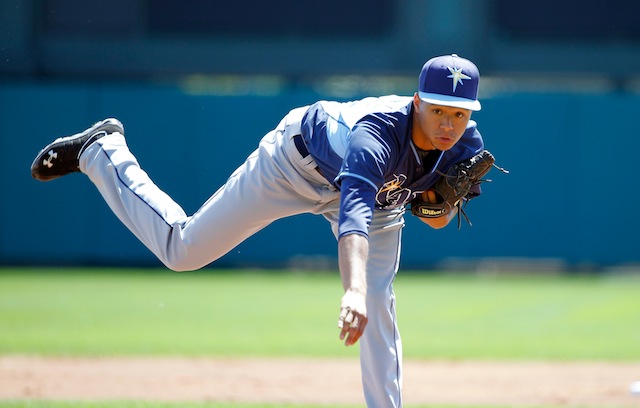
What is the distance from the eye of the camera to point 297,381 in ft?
18.9

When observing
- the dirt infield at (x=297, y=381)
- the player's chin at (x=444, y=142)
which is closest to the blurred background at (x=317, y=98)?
the dirt infield at (x=297, y=381)

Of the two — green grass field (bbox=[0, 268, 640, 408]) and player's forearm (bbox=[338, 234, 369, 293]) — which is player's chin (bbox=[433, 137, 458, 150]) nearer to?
player's forearm (bbox=[338, 234, 369, 293])

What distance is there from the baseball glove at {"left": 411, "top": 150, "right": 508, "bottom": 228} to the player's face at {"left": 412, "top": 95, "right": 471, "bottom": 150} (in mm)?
299

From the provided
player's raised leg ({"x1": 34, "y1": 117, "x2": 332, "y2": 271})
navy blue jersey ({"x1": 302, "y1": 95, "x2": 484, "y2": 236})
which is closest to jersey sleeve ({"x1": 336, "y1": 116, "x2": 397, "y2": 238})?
navy blue jersey ({"x1": 302, "y1": 95, "x2": 484, "y2": 236})

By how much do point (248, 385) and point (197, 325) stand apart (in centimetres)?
265

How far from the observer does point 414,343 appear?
7375 mm

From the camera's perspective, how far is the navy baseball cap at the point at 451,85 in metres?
3.40

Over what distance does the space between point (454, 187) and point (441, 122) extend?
1.43 feet

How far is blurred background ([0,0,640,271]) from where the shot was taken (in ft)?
39.7

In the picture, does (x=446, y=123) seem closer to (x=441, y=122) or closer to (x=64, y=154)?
(x=441, y=122)

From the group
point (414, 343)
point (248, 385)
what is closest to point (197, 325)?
point (414, 343)

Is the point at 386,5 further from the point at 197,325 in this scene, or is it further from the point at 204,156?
the point at 197,325

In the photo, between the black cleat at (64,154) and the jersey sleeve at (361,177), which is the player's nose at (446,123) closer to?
the jersey sleeve at (361,177)

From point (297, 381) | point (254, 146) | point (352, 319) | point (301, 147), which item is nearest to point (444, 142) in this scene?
point (301, 147)
